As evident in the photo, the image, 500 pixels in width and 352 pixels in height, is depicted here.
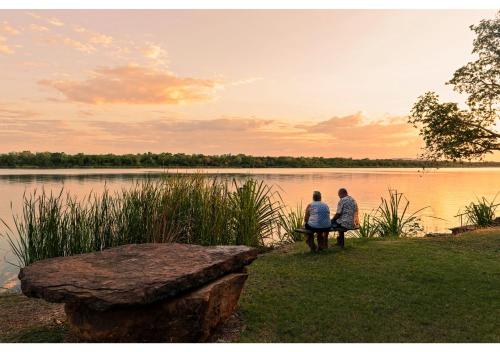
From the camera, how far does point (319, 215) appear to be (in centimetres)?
1030

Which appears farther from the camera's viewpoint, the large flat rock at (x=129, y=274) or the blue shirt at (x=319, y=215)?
the blue shirt at (x=319, y=215)

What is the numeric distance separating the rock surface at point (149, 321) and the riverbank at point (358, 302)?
69 cm

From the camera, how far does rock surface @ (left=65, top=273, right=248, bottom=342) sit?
536cm

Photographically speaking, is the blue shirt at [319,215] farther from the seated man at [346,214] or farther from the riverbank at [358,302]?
the riverbank at [358,302]

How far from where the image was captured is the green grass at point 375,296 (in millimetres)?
6047

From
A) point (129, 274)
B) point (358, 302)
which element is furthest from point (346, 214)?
point (129, 274)

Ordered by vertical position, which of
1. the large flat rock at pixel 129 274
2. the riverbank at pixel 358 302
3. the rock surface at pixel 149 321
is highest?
the large flat rock at pixel 129 274

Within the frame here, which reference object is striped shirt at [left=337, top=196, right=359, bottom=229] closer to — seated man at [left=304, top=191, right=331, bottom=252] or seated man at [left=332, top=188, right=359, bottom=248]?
seated man at [left=332, top=188, right=359, bottom=248]

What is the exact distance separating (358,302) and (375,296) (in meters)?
0.48

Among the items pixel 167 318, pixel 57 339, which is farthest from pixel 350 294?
Result: pixel 57 339

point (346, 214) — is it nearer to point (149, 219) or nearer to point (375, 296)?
point (375, 296)

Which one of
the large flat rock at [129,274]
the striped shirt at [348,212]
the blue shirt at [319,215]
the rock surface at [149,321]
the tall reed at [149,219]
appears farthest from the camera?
the striped shirt at [348,212]

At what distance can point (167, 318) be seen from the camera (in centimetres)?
543

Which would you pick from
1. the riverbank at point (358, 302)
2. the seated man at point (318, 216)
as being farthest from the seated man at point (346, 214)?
the riverbank at point (358, 302)
